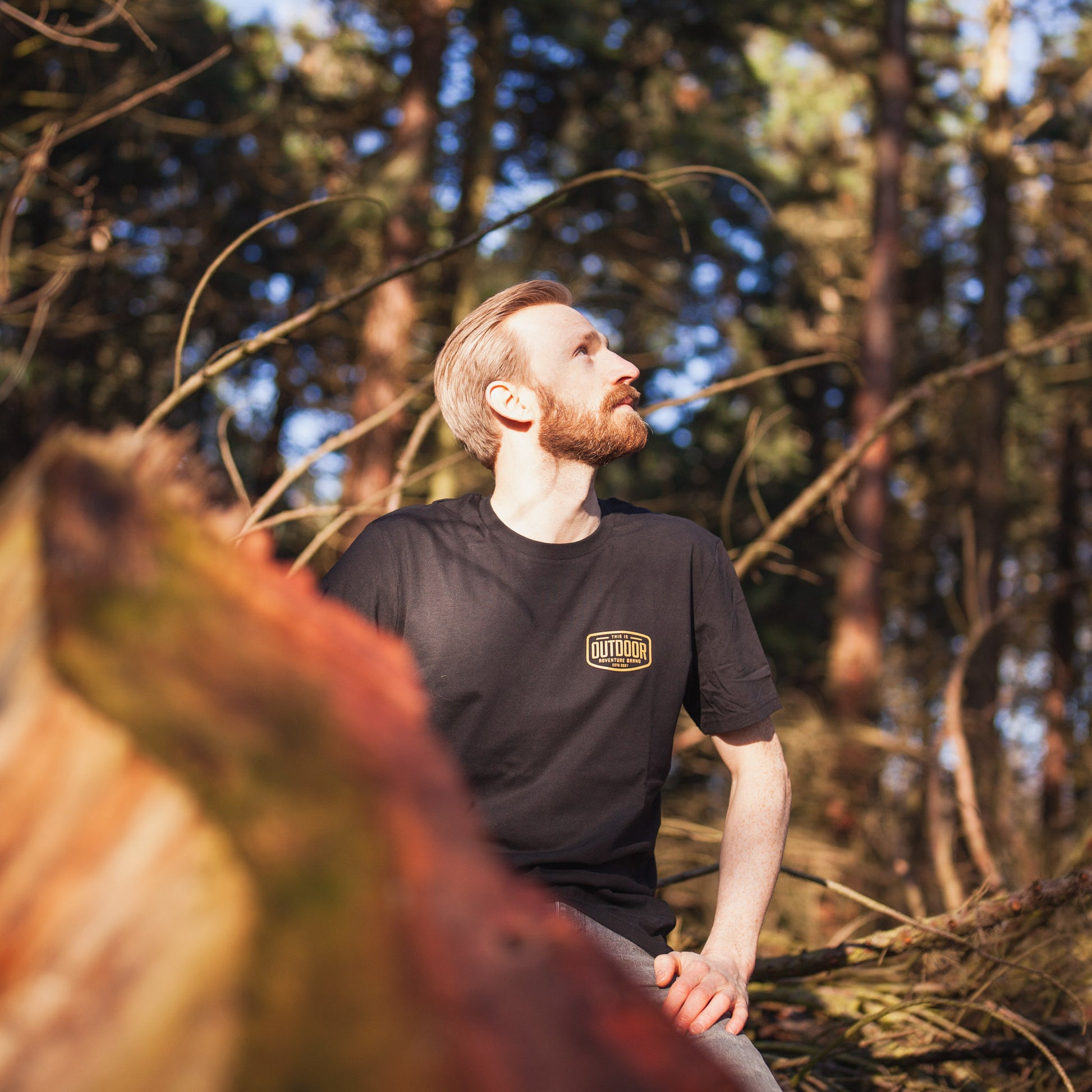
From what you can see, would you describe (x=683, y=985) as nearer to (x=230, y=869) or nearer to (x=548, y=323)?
(x=230, y=869)

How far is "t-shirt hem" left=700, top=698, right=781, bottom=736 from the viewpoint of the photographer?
2.04 metres

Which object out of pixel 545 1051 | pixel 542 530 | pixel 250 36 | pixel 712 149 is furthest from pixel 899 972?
pixel 250 36

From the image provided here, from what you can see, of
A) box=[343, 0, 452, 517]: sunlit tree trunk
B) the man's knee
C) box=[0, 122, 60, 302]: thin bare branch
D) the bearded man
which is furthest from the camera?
box=[343, 0, 452, 517]: sunlit tree trunk

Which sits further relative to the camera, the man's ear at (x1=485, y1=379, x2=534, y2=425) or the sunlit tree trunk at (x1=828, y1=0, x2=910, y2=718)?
the sunlit tree trunk at (x1=828, y1=0, x2=910, y2=718)

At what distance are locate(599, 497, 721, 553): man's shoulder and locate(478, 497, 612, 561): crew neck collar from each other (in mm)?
37

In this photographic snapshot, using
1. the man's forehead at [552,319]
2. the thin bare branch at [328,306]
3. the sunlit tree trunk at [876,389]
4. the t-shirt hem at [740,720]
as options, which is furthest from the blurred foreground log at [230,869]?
the sunlit tree trunk at [876,389]

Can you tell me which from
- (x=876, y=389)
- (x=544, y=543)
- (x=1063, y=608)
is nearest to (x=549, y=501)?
(x=544, y=543)

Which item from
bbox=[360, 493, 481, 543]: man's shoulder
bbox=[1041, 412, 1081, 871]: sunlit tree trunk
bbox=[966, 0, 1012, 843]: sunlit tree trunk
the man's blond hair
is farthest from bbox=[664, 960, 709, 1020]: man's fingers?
bbox=[1041, 412, 1081, 871]: sunlit tree trunk

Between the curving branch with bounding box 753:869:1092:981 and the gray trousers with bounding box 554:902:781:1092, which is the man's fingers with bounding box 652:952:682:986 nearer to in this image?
the gray trousers with bounding box 554:902:781:1092

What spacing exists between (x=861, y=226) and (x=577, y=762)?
50.2ft

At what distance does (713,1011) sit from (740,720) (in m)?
0.62

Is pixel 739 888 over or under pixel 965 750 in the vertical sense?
under

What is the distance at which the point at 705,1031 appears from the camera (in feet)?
5.18

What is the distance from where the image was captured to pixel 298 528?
10836 millimetres
